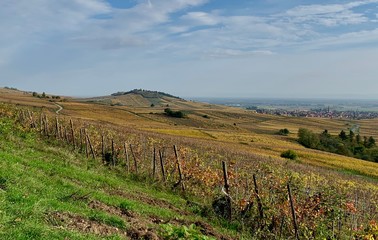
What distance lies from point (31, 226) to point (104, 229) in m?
2.15

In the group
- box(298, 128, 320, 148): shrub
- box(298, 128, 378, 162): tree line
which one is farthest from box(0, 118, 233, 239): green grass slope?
box(298, 128, 320, 148): shrub

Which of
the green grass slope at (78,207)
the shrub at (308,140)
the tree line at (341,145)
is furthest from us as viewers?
the shrub at (308,140)

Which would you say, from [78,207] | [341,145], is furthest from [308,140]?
[78,207]

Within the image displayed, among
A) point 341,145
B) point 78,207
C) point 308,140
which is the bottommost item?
point 341,145

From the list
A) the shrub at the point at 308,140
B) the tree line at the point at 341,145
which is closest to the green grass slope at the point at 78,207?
the tree line at the point at 341,145

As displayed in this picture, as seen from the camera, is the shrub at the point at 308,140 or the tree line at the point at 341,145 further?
the shrub at the point at 308,140

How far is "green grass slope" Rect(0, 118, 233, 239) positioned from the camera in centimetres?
795

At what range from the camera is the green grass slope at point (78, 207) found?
795 cm

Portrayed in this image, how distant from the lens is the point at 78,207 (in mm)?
10594

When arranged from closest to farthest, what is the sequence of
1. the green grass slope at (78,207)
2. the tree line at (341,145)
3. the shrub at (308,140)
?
the green grass slope at (78,207), the tree line at (341,145), the shrub at (308,140)

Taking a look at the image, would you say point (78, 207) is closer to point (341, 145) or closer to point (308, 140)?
point (341, 145)

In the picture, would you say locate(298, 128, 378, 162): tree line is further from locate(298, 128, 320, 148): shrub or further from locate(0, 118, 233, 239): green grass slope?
locate(0, 118, 233, 239): green grass slope

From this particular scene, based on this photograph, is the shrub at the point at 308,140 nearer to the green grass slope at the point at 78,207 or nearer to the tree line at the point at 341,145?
the tree line at the point at 341,145

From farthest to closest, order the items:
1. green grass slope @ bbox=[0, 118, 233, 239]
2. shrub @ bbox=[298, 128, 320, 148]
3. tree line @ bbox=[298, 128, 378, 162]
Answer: shrub @ bbox=[298, 128, 320, 148] < tree line @ bbox=[298, 128, 378, 162] < green grass slope @ bbox=[0, 118, 233, 239]
